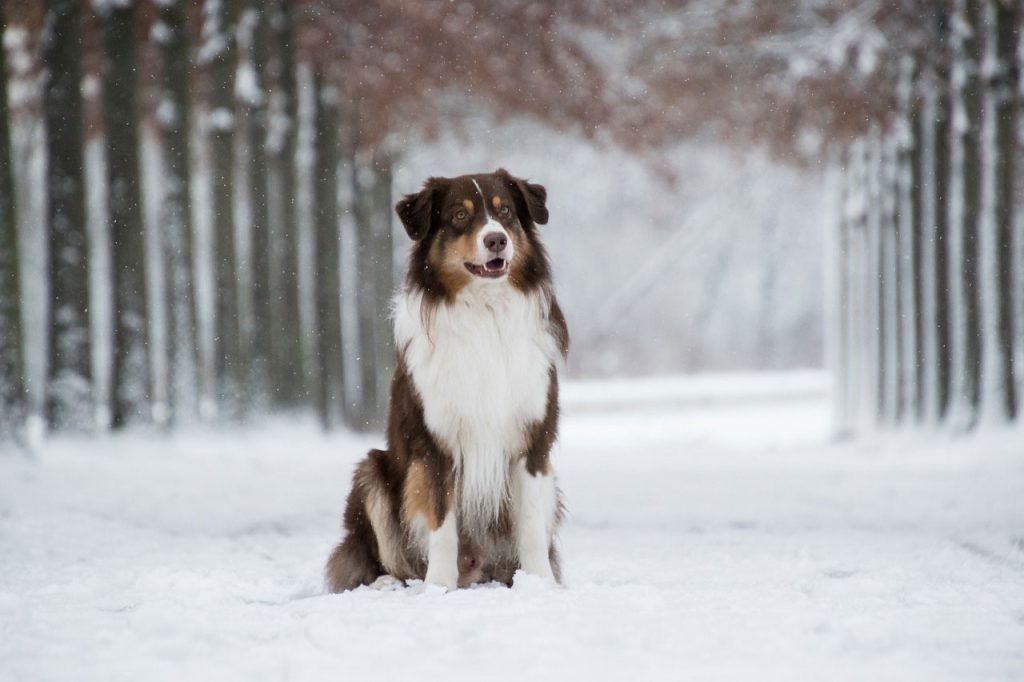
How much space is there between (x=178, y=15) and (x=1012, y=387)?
11.8 meters

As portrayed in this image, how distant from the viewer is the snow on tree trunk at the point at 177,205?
15188mm

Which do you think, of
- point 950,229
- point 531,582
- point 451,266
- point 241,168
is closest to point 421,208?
point 451,266

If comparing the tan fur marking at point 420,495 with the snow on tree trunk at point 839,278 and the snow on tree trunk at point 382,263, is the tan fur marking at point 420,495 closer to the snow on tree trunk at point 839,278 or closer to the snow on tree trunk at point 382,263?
the snow on tree trunk at point 382,263

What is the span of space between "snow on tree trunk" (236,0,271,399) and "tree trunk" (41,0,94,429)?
3296mm

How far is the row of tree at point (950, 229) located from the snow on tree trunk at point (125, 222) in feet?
35.0

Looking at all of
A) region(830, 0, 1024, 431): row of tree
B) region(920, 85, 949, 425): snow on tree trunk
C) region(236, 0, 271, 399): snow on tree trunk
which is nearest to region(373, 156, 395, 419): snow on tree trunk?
region(236, 0, 271, 399): snow on tree trunk

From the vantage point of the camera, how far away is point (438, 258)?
597 cm

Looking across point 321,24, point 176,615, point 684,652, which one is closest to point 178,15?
point 321,24

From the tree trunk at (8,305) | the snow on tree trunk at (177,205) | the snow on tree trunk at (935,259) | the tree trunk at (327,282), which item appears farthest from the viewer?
the tree trunk at (327,282)

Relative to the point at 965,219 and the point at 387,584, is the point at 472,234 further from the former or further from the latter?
the point at 965,219

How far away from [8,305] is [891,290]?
14695mm

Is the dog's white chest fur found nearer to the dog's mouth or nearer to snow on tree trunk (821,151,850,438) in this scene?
the dog's mouth

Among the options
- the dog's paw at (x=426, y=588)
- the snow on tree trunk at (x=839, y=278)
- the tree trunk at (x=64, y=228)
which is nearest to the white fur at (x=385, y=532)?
the dog's paw at (x=426, y=588)

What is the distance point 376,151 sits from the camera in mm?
21141
